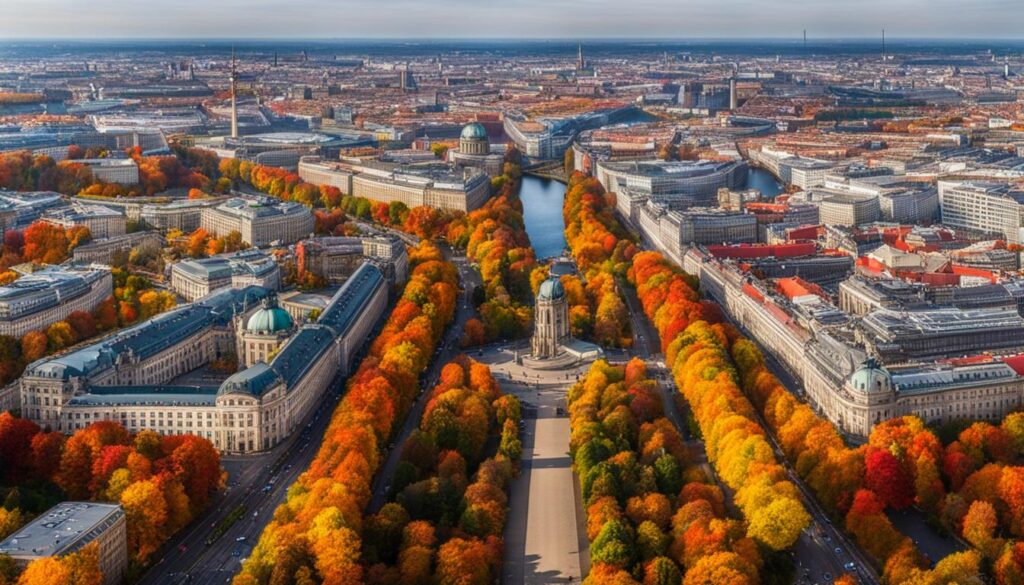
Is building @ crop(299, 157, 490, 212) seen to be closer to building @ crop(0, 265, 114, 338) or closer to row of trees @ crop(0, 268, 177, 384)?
row of trees @ crop(0, 268, 177, 384)

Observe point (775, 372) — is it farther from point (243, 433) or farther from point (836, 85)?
point (836, 85)

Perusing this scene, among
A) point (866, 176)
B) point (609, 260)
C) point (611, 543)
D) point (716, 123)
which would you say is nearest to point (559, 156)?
point (716, 123)

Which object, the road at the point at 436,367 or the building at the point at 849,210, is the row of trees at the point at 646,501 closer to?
the road at the point at 436,367

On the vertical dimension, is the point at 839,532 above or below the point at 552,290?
below

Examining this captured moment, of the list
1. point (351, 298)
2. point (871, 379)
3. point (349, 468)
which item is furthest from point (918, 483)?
point (351, 298)

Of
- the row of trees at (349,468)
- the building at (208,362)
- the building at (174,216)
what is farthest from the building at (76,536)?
the building at (174,216)
